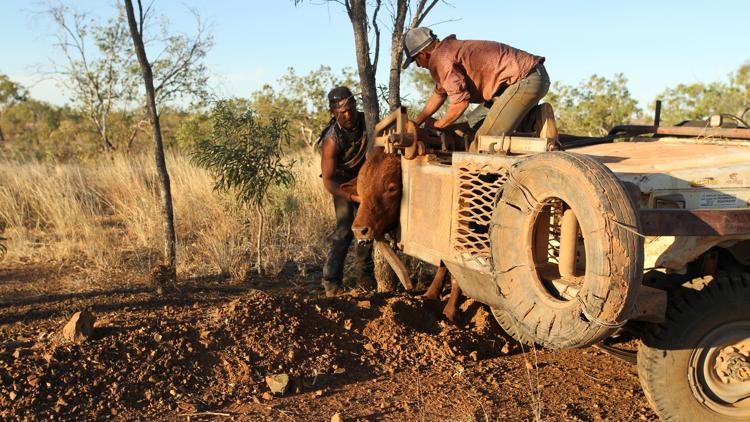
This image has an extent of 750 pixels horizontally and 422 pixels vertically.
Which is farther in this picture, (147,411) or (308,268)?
(308,268)

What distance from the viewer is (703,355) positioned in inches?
132

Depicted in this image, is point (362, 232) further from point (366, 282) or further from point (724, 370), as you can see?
point (724, 370)

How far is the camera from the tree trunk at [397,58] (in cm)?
605

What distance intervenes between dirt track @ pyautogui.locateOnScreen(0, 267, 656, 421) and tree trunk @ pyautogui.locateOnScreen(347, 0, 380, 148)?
1708 millimetres

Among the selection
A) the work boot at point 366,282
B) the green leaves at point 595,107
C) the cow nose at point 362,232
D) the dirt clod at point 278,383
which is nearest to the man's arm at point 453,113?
the cow nose at point 362,232

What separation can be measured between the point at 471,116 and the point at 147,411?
340 cm

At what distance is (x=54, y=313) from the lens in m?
5.24

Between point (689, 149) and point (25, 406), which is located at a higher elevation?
point (689, 149)

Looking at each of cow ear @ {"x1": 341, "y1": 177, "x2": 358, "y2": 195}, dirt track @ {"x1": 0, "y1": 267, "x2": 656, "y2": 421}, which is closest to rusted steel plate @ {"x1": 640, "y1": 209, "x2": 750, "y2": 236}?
dirt track @ {"x1": 0, "y1": 267, "x2": 656, "y2": 421}

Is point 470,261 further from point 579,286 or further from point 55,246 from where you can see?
point 55,246

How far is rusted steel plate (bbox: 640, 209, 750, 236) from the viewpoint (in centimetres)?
289

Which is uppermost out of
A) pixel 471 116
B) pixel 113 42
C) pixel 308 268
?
pixel 113 42

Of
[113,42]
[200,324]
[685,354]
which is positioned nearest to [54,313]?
[200,324]

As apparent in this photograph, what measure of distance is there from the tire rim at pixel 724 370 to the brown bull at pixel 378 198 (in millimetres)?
2085
